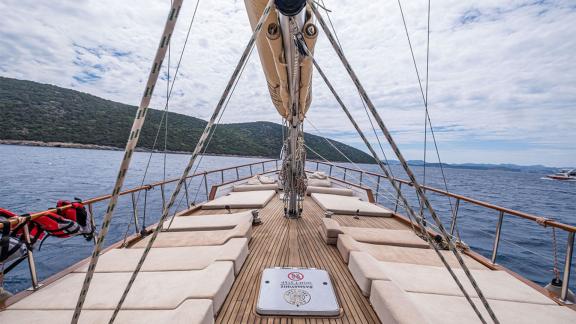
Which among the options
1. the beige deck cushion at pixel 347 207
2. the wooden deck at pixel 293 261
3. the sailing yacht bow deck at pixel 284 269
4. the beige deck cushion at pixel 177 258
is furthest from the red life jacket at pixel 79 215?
the beige deck cushion at pixel 347 207

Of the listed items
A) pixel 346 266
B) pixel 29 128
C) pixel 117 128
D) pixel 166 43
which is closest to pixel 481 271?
pixel 346 266

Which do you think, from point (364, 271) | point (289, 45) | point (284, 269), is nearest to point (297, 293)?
point (284, 269)

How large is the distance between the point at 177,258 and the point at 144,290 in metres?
0.66

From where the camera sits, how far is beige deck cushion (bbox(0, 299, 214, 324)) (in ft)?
5.33

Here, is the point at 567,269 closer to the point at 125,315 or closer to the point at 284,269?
the point at 284,269

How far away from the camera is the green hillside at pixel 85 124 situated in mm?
54000

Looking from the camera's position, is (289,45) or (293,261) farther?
(293,261)

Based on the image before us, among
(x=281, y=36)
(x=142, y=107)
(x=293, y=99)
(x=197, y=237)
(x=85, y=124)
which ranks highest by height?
(x=281, y=36)

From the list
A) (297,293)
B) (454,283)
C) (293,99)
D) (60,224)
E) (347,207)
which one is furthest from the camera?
(347,207)

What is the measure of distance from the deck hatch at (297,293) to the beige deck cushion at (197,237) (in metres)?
0.80

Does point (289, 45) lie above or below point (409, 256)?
above

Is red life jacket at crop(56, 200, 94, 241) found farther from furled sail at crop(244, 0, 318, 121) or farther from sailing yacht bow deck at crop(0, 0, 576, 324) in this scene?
furled sail at crop(244, 0, 318, 121)

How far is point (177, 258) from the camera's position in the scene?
9.04 feet

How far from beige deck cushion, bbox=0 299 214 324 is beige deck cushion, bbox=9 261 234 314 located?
0.06 metres
